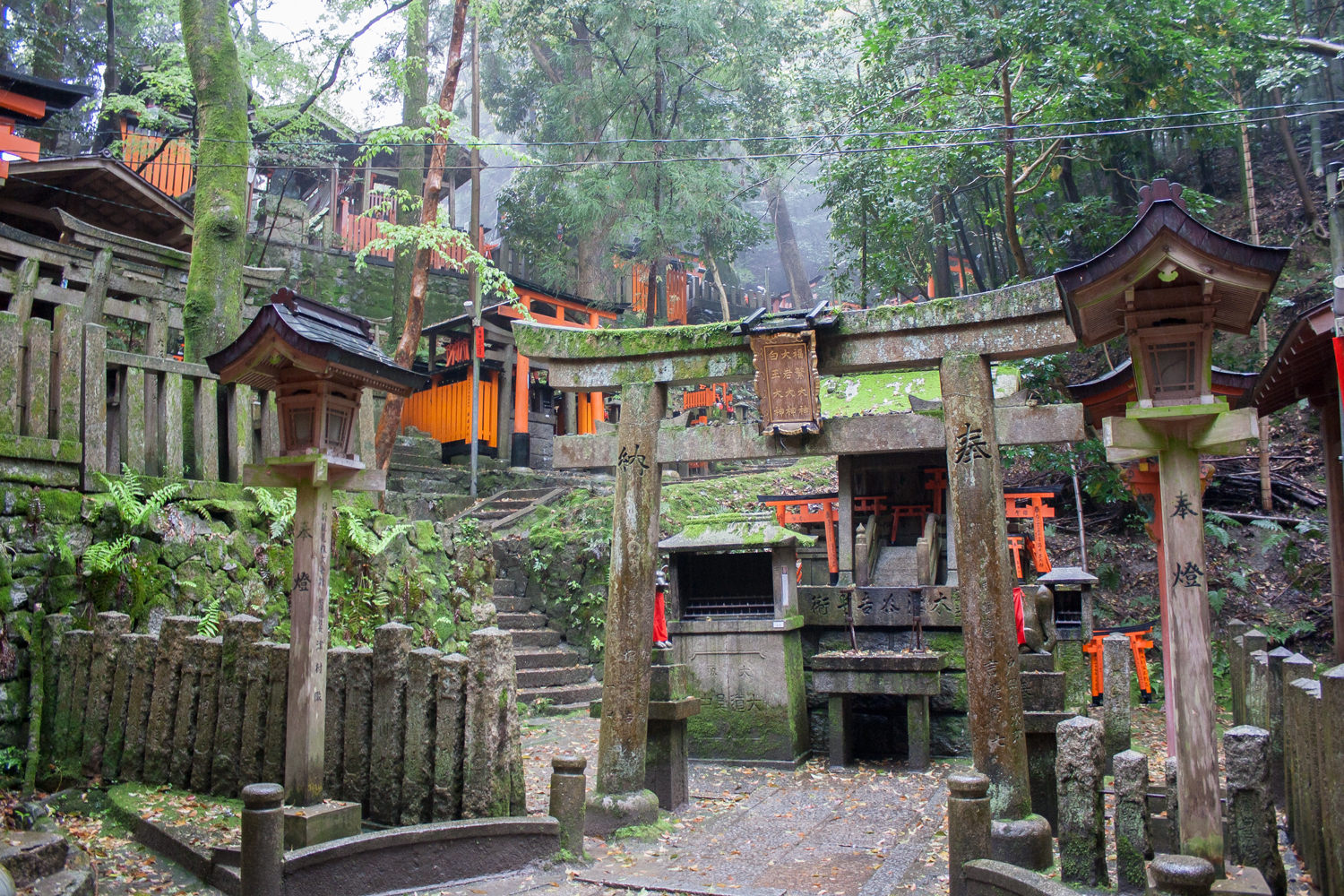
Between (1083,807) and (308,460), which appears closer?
(1083,807)

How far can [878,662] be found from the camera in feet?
35.8

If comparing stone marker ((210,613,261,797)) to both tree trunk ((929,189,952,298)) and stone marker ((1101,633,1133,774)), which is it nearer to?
stone marker ((1101,633,1133,774))

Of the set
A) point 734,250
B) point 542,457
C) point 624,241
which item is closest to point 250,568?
point 542,457

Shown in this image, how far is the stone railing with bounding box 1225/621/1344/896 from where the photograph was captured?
4504mm

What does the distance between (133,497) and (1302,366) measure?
11581 millimetres

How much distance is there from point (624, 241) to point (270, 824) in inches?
913

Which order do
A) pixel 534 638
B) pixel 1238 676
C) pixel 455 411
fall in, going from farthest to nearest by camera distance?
pixel 455 411 < pixel 534 638 < pixel 1238 676

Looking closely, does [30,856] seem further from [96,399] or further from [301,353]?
[96,399]

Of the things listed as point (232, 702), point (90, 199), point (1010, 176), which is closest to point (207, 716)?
point (232, 702)

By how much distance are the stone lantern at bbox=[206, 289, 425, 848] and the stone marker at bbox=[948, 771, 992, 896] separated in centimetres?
388

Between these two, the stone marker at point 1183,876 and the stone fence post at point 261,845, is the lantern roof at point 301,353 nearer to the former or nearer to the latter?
the stone fence post at point 261,845

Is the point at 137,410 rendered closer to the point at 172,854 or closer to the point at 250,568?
the point at 250,568

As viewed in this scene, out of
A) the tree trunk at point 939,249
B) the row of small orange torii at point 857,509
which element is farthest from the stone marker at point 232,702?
the tree trunk at point 939,249

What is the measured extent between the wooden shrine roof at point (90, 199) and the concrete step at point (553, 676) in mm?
10100
